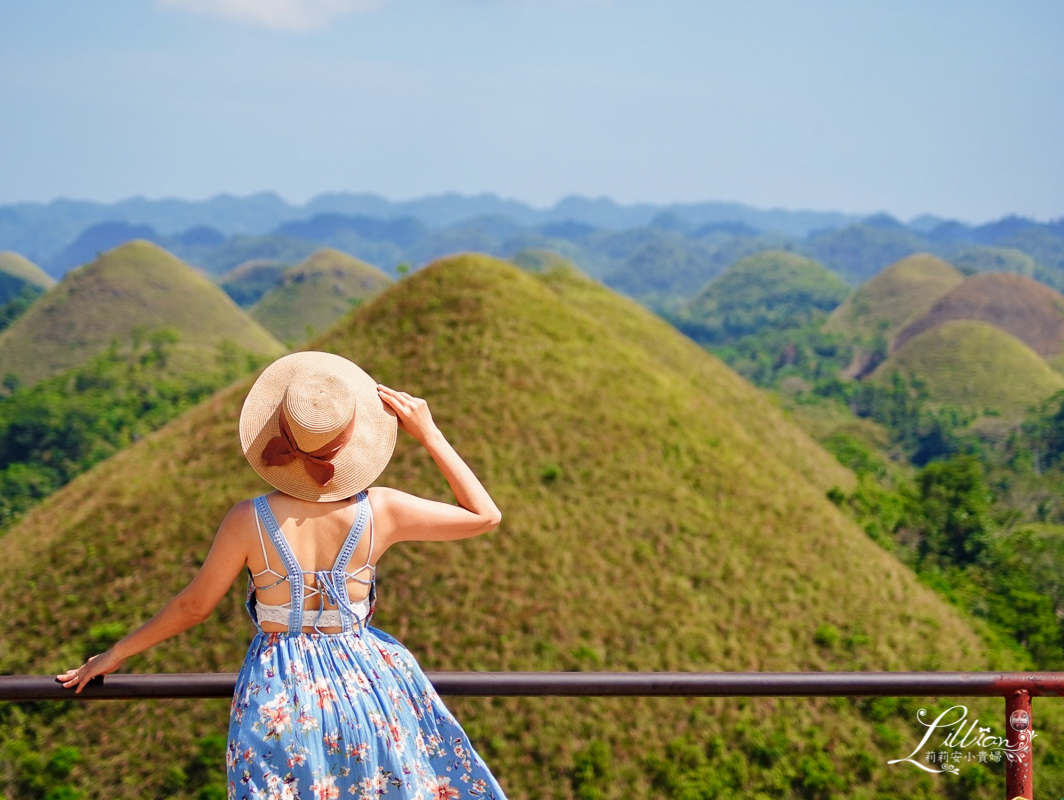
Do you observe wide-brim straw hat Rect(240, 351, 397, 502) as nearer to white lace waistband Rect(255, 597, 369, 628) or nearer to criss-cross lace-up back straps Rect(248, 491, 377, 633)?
criss-cross lace-up back straps Rect(248, 491, 377, 633)

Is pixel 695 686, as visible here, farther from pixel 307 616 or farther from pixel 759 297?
pixel 759 297

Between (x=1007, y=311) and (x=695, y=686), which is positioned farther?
(x=1007, y=311)

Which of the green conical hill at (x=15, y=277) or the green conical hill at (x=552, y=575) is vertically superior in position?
the green conical hill at (x=15, y=277)

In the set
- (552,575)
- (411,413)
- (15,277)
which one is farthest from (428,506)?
(15,277)

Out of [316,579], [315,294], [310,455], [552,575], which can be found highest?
[315,294]

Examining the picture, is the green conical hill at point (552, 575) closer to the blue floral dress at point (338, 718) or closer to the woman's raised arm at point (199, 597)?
the blue floral dress at point (338, 718)

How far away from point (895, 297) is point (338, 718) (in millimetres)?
122522

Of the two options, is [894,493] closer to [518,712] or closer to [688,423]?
[688,423]

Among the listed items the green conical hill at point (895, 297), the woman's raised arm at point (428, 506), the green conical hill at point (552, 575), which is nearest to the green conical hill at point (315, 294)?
the green conical hill at point (895, 297)

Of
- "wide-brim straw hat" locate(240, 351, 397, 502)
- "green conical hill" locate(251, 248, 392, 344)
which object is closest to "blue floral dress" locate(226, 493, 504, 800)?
"wide-brim straw hat" locate(240, 351, 397, 502)

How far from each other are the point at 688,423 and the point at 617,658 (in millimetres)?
6456

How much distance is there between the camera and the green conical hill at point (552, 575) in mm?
11836

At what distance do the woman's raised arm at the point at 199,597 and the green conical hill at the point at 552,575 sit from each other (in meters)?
9.38

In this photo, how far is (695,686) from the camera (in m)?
2.90
